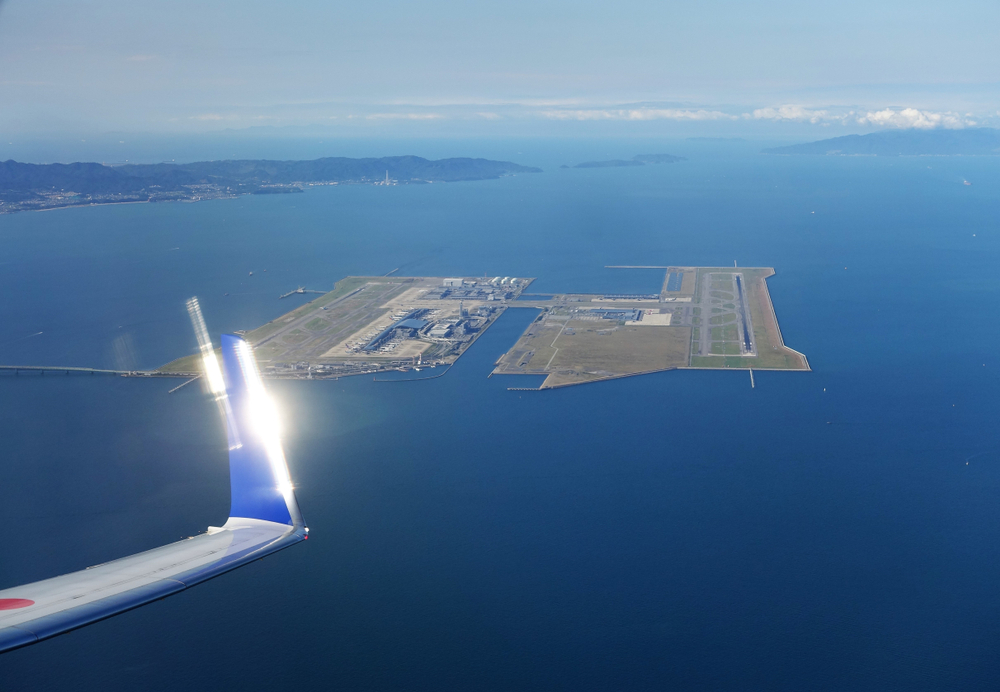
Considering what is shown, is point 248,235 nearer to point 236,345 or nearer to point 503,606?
point 503,606

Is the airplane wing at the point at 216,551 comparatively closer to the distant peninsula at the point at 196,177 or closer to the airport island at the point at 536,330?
the airport island at the point at 536,330

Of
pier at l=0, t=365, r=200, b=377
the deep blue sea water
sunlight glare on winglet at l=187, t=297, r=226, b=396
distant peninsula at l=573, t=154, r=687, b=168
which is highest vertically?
distant peninsula at l=573, t=154, r=687, b=168

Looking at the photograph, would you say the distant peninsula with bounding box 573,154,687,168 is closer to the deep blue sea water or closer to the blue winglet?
the deep blue sea water

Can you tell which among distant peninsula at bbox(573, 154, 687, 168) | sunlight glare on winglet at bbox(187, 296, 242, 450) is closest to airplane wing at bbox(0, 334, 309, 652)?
sunlight glare on winglet at bbox(187, 296, 242, 450)

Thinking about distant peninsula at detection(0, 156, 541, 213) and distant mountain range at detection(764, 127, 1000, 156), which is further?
distant mountain range at detection(764, 127, 1000, 156)

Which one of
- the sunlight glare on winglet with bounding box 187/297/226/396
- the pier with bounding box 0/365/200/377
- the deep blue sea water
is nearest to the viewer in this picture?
the deep blue sea water

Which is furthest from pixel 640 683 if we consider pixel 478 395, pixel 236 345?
pixel 478 395

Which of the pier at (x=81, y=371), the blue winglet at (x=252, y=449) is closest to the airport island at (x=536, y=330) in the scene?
the pier at (x=81, y=371)
